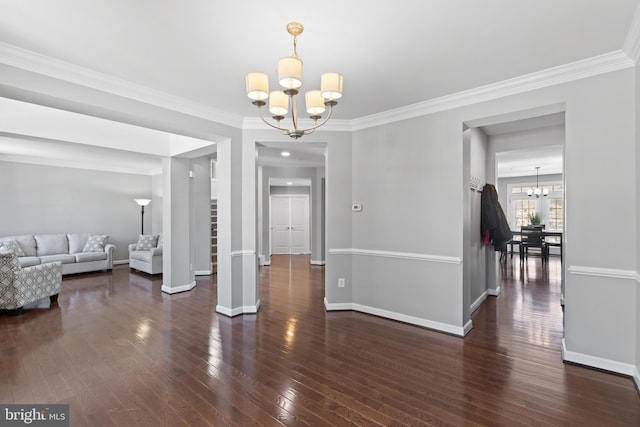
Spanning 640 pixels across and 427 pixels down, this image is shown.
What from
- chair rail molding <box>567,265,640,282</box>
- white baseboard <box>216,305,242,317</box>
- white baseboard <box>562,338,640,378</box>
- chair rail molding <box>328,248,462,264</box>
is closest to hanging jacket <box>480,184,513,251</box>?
chair rail molding <box>328,248,462,264</box>

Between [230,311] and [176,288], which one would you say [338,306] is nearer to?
[230,311]

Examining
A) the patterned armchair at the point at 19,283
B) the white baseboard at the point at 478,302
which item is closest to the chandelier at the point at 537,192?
the white baseboard at the point at 478,302

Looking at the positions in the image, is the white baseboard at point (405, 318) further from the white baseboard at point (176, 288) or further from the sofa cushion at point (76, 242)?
the sofa cushion at point (76, 242)

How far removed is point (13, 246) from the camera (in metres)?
6.00

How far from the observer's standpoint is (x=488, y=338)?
3.30 meters

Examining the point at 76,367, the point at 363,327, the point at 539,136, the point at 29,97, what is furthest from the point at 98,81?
the point at 539,136

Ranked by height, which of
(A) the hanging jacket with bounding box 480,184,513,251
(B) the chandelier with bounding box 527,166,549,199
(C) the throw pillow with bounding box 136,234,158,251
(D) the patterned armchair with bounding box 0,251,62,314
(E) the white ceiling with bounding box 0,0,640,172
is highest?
(E) the white ceiling with bounding box 0,0,640,172

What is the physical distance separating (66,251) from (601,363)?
9.41 metres

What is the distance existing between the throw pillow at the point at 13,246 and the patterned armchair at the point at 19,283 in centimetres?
227

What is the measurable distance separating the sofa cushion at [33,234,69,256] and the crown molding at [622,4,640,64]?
962 cm

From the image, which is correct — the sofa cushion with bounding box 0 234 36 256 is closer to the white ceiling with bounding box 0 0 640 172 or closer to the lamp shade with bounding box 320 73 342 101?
the white ceiling with bounding box 0 0 640 172

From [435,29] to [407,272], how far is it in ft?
8.69

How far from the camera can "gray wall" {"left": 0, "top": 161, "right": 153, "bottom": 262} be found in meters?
6.63

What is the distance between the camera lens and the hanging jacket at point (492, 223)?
4.54 metres
